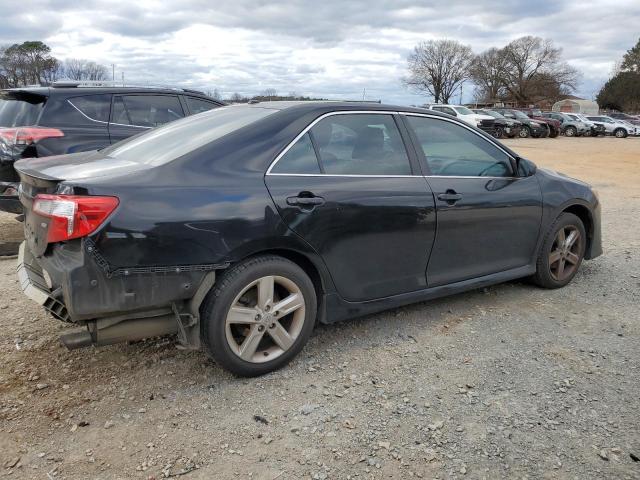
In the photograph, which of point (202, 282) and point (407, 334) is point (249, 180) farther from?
point (407, 334)

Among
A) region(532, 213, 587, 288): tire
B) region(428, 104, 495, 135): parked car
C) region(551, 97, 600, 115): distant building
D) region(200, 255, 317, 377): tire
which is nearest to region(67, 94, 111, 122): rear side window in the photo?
region(200, 255, 317, 377): tire

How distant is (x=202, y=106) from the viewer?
7203 mm

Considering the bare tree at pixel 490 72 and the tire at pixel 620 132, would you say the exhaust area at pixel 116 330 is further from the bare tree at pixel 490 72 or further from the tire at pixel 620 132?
the bare tree at pixel 490 72

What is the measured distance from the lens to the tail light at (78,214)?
105 inches

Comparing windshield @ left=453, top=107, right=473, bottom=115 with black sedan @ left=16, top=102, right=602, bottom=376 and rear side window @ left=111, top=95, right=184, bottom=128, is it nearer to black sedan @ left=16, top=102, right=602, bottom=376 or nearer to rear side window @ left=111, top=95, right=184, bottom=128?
rear side window @ left=111, top=95, right=184, bottom=128

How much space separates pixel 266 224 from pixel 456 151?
1.82 meters

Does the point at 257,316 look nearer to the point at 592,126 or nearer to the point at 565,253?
the point at 565,253

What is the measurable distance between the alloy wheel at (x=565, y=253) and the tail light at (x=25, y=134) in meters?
5.01

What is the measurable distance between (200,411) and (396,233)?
164 cm

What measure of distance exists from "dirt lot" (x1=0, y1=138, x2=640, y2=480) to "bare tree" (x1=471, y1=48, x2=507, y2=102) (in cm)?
8451

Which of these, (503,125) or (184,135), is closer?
(184,135)

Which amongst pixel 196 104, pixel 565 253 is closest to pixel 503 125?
pixel 196 104

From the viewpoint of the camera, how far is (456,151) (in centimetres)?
416

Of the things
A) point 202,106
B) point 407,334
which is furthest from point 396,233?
point 202,106
